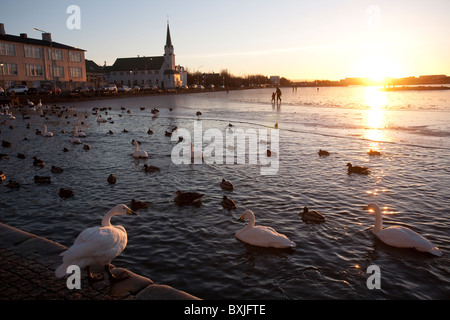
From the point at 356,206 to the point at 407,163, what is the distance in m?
7.50

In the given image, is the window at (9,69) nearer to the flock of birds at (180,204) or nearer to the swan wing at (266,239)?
the flock of birds at (180,204)

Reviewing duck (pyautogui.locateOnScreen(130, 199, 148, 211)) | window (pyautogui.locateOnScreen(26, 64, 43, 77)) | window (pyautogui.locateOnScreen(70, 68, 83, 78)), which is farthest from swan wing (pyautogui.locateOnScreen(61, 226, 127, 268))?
window (pyautogui.locateOnScreen(70, 68, 83, 78))

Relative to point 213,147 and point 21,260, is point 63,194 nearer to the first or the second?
point 21,260

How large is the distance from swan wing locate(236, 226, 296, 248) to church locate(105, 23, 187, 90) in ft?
467

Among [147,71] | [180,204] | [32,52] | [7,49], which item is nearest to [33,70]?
[32,52]

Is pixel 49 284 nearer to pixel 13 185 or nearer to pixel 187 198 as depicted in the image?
pixel 187 198

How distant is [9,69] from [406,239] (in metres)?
80.7

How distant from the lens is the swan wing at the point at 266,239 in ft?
25.2

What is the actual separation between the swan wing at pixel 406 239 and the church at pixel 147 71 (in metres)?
143

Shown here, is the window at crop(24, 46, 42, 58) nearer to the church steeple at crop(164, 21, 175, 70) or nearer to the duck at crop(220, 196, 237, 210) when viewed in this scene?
the church steeple at crop(164, 21, 175, 70)

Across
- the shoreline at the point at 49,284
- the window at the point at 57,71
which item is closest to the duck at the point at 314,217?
the shoreline at the point at 49,284
